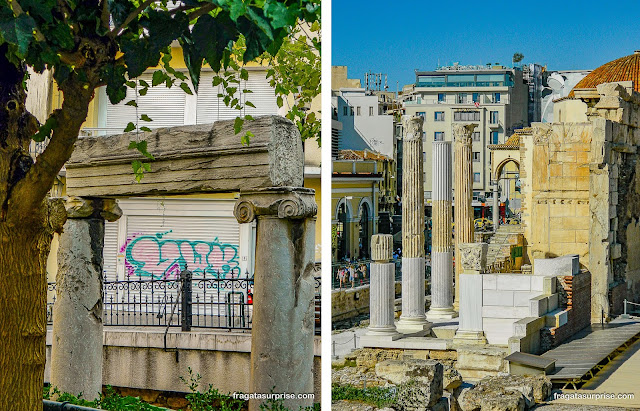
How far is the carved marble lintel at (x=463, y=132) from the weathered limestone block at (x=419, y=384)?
8.37m

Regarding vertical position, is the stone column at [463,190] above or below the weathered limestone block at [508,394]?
above

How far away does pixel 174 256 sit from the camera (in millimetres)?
12789

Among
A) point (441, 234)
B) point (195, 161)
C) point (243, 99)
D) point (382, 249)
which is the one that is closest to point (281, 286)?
point (195, 161)

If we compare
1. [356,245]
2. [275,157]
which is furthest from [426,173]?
[275,157]

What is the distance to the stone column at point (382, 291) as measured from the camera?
1059 centimetres

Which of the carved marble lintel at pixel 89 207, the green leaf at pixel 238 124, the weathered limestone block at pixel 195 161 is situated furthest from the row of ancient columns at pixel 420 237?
the green leaf at pixel 238 124

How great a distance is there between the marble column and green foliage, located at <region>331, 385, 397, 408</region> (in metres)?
3.33

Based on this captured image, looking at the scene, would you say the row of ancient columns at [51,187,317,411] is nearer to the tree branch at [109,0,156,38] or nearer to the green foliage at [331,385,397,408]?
the green foliage at [331,385,397,408]

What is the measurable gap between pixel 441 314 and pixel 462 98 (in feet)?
10.8

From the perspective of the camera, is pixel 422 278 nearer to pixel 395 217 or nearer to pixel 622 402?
pixel 622 402

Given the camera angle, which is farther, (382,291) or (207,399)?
(382,291)

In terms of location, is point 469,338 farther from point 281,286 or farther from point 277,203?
point 277,203

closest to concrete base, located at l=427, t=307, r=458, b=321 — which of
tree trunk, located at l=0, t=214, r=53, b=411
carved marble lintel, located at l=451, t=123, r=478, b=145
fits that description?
carved marble lintel, located at l=451, t=123, r=478, b=145

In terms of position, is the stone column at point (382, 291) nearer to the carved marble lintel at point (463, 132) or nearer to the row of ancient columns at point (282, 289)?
the carved marble lintel at point (463, 132)
